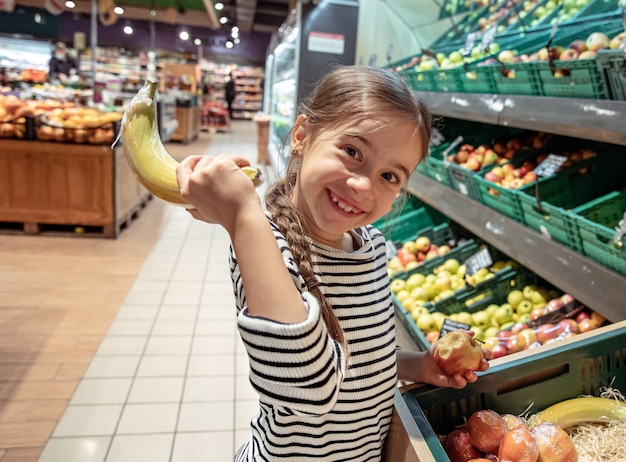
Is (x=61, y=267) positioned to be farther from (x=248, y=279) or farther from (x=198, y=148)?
(x=198, y=148)

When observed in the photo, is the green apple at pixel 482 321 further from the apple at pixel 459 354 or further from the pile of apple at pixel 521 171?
the apple at pixel 459 354

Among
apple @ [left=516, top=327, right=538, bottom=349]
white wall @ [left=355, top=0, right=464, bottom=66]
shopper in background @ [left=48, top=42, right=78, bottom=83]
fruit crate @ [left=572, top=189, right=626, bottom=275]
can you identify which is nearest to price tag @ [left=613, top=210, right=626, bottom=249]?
fruit crate @ [left=572, top=189, right=626, bottom=275]

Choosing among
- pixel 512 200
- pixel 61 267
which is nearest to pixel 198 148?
pixel 61 267

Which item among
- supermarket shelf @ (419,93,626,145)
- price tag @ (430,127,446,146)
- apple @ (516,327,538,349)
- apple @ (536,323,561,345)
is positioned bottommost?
apple @ (516,327,538,349)

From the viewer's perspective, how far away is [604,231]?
1472mm

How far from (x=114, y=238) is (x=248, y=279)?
432cm

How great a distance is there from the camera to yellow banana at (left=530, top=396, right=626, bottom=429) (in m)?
1.13

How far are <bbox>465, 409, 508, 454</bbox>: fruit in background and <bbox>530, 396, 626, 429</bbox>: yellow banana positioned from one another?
149 mm

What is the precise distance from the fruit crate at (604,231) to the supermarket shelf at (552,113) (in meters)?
0.27

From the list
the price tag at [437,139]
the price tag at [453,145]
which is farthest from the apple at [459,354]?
the price tag at [437,139]

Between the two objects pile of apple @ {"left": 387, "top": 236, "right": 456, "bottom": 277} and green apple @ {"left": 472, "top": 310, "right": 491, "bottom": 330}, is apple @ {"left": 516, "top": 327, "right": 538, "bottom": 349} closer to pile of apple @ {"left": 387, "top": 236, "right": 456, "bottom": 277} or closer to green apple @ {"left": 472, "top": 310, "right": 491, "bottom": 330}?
green apple @ {"left": 472, "top": 310, "right": 491, "bottom": 330}

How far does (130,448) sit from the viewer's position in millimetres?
2080

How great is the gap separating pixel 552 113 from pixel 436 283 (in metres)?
1.08

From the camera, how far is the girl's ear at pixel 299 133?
95cm
